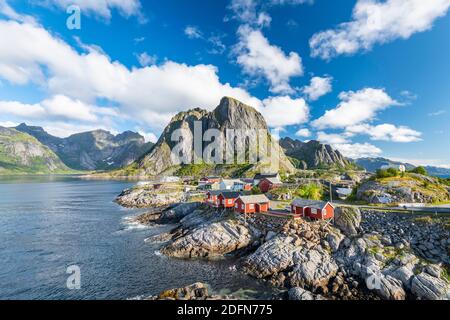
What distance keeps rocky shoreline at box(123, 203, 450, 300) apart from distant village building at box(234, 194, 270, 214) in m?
2.42

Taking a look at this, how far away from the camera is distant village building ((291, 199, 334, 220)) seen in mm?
43062

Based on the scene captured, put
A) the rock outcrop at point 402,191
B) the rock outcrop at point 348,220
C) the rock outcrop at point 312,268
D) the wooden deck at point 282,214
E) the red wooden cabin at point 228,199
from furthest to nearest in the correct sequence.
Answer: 1. the red wooden cabin at point 228,199
2. the rock outcrop at point 402,191
3. the wooden deck at point 282,214
4. the rock outcrop at point 348,220
5. the rock outcrop at point 312,268

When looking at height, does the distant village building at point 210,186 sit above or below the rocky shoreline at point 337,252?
above

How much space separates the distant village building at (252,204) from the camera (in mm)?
50531

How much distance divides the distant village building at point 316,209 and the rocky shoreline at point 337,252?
1.23 metres

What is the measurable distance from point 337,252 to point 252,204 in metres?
18.7

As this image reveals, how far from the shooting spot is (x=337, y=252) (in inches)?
1437

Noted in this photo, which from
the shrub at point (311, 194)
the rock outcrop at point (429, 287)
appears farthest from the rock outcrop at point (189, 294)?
the shrub at point (311, 194)

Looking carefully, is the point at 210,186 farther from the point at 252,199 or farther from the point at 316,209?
the point at 316,209

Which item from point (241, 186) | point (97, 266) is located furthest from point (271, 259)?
point (241, 186)

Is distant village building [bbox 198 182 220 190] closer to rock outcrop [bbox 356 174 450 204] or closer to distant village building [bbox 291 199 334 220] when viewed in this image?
rock outcrop [bbox 356 174 450 204]

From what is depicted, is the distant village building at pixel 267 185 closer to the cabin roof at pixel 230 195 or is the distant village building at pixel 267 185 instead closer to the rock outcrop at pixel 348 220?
the cabin roof at pixel 230 195

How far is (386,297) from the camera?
27875 mm
